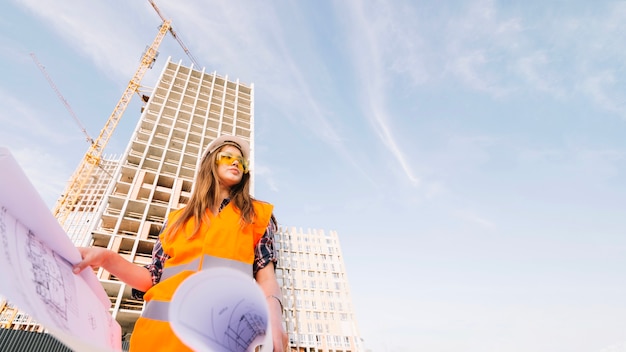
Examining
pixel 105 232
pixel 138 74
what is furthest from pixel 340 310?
pixel 138 74

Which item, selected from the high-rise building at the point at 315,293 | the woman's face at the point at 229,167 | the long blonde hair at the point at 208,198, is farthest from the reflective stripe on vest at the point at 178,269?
the high-rise building at the point at 315,293

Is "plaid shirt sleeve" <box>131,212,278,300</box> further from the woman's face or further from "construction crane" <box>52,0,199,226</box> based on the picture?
"construction crane" <box>52,0,199,226</box>

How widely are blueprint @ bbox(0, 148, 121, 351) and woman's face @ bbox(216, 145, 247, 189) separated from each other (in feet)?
2.99

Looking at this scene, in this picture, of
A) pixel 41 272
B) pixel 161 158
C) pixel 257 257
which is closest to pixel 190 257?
pixel 257 257

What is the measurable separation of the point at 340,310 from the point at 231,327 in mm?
38488

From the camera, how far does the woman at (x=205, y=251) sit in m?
1.06

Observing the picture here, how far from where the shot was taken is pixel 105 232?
20.5 meters

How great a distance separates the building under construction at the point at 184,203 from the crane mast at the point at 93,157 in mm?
1326

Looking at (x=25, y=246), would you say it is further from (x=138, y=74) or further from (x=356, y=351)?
(x=138, y=74)

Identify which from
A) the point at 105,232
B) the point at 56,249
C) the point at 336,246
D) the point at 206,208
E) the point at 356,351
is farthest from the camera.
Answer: the point at 336,246

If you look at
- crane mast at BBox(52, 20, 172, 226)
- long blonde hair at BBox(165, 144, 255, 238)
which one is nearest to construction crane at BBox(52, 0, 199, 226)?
crane mast at BBox(52, 20, 172, 226)

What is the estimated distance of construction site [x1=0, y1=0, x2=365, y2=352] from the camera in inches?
840

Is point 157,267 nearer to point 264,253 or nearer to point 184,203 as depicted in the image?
point 264,253

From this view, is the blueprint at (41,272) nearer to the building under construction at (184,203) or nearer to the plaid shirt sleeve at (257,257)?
the plaid shirt sleeve at (257,257)
